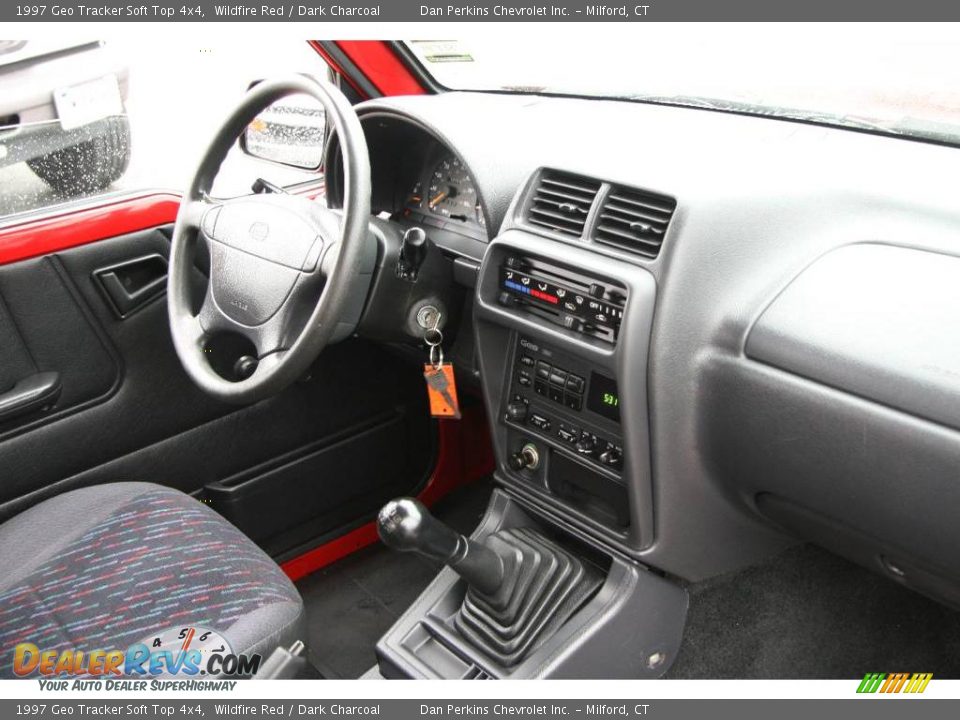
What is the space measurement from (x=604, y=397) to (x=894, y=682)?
83 cm

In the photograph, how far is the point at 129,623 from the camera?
124 cm

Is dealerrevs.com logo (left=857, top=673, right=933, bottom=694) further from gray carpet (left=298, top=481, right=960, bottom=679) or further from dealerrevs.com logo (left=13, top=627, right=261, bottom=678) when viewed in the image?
dealerrevs.com logo (left=13, top=627, right=261, bottom=678)

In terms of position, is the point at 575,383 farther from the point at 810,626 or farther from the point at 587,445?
the point at 810,626

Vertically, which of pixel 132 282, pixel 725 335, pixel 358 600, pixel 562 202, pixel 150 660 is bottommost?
pixel 358 600

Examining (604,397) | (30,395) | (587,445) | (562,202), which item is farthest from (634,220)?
(30,395)

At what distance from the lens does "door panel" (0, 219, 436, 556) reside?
5.49 feet

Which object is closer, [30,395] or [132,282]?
[30,395]

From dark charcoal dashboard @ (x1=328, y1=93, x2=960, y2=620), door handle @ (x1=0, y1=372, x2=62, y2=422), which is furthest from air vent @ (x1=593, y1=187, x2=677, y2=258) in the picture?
door handle @ (x1=0, y1=372, x2=62, y2=422)

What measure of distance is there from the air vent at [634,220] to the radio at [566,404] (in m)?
0.21

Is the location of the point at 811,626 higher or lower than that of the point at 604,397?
lower

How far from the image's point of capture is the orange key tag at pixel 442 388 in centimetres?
163

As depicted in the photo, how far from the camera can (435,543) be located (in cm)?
138

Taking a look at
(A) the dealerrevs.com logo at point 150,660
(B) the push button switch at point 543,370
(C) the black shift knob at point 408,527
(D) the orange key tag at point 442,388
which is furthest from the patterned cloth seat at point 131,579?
(B) the push button switch at point 543,370

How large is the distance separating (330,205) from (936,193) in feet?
3.83
